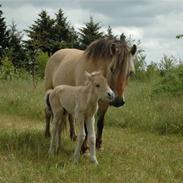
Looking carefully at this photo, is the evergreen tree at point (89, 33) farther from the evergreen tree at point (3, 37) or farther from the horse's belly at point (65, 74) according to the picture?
the horse's belly at point (65, 74)

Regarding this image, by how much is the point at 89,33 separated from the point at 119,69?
37742 millimetres

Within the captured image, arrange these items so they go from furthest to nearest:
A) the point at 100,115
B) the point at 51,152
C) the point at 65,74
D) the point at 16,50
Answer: the point at 16,50, the point at 65,74, the point at 100,115, the point at 51,152

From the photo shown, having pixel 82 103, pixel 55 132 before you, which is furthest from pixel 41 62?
pixel 82 103

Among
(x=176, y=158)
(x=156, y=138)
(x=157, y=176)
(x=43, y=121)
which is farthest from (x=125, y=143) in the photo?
(x=43, y=121)

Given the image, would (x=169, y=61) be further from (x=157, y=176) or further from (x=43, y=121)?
(x=157, y=176)

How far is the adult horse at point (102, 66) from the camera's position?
7008mm

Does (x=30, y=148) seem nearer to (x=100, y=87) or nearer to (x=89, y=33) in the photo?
(x=100, y=87)

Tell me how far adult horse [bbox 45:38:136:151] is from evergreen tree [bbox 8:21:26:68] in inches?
1189

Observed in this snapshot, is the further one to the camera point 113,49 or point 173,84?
point 173,84

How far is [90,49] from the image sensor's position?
25.7ft

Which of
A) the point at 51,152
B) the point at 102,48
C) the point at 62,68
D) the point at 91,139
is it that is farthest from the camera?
the point at 62,68

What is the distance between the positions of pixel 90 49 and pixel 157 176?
2767 millimetres

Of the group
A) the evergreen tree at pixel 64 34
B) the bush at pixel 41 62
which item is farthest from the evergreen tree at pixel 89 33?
the bush at pixel 41 62

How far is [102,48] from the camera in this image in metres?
7.55
